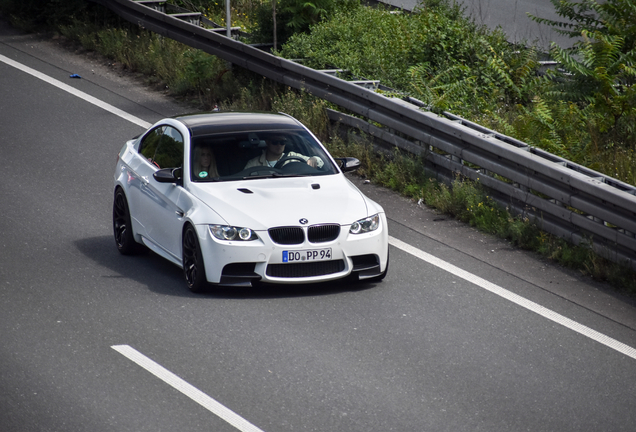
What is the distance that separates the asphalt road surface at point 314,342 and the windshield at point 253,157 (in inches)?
44.8

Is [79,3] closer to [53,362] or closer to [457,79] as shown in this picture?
[457,79]

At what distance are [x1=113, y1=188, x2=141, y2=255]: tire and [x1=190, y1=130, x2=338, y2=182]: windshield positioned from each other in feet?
3.90

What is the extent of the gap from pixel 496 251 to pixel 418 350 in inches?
115

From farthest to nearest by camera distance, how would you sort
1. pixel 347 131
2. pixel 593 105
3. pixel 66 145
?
pixel 66 145 → pixel 347 131 → pixel 593 105

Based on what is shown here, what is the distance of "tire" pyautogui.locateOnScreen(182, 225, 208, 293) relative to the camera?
353 inches

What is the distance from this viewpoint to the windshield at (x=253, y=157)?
32.1 feet

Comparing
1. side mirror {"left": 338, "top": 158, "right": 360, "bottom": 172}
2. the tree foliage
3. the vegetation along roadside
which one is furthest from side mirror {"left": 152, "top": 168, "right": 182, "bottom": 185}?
the tree foliage

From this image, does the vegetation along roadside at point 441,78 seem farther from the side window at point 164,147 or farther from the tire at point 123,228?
the tire at point 123,228

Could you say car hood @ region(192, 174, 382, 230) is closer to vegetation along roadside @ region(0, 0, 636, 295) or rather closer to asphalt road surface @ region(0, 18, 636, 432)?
asphalt road surface @ region(0, 18, 636, 432)

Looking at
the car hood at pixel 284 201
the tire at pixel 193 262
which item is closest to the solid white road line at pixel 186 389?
the tire at pixel 193 262

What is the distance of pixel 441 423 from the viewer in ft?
21.5

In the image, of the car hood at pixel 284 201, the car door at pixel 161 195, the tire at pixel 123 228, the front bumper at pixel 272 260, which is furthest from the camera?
the tire at pixel 123 228

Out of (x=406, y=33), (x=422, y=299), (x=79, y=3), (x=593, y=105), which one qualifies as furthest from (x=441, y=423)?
(x=79, y=3)

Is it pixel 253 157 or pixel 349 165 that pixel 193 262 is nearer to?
pixel 253 157
